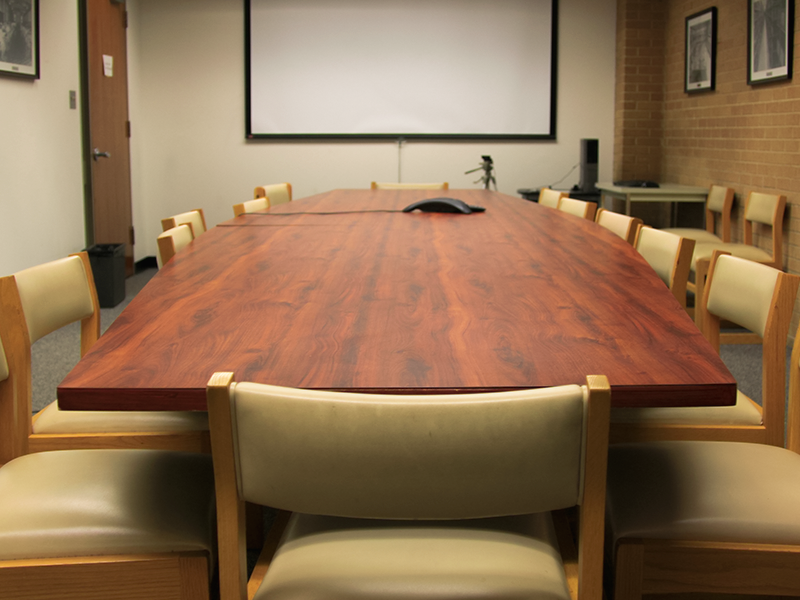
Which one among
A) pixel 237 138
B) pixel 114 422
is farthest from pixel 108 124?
pixel 114 422

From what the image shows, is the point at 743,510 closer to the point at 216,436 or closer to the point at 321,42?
the point at 216,436

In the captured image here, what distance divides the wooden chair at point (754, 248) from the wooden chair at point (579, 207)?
971mm

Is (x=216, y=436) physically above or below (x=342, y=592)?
above

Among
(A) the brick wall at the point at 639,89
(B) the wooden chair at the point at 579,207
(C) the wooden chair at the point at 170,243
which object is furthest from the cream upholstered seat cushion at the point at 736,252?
(C) the wooden chair at the point at 170,243

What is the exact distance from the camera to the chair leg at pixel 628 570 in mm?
1229

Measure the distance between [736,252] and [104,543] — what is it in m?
4.15

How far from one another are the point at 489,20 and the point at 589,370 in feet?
20.5

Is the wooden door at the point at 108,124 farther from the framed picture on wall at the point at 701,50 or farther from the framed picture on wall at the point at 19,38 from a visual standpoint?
the framed picture on wall at the point at 701,50

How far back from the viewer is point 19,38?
4.48 m

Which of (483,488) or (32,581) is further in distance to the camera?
(32,581)

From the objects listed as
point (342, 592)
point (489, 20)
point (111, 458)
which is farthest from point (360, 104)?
point (342, 592)

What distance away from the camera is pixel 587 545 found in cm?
95

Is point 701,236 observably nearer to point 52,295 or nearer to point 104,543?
point 52,295

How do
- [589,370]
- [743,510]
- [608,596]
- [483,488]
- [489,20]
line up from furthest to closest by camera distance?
[489,20], [608,596], [743,510], [589,370], [483,488]
